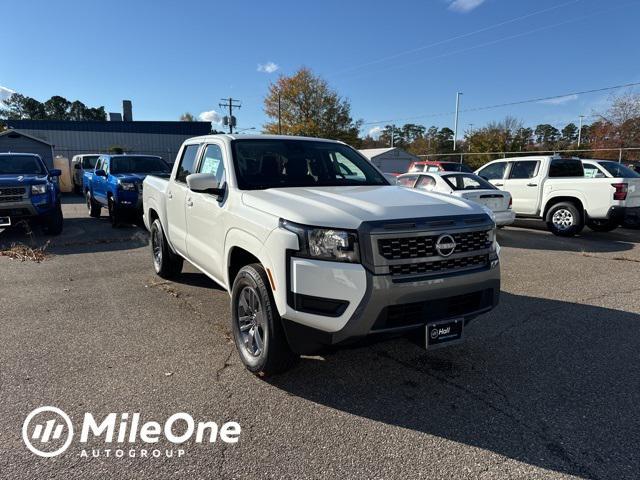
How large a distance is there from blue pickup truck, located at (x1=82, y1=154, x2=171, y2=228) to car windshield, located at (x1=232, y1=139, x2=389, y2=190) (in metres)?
6.08

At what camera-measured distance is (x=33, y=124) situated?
3656cm

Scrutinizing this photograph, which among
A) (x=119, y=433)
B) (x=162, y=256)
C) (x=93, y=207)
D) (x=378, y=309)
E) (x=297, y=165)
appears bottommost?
(x=119, y=433)

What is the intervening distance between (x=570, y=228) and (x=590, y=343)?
701 cm

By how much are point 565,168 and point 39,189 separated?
38.9 feet

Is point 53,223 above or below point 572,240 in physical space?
above

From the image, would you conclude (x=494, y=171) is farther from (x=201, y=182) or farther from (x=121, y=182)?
(x=201, y=182)

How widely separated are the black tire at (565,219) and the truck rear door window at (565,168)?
2.36ft

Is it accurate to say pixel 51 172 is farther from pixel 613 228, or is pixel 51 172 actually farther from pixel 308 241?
pixel 613 228

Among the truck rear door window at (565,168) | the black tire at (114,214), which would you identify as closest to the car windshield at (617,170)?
the truck rear door window at (565,168)

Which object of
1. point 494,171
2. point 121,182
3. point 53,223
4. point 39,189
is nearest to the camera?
point 39,189

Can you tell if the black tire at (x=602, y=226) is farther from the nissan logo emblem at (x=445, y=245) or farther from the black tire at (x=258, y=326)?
the black tire at (x=258, y=326)

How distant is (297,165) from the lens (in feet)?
14.1

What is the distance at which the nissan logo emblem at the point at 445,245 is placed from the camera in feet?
9.71

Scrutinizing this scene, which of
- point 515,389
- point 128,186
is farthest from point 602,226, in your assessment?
point 128,186
